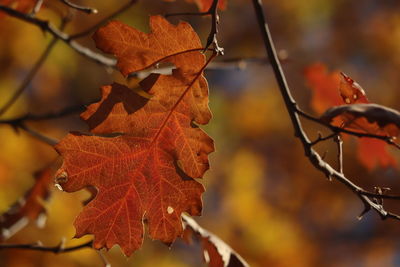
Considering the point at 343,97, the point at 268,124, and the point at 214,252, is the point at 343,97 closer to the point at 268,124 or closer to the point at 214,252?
the point at 214,252

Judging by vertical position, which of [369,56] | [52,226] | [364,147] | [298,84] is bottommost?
[52,226]

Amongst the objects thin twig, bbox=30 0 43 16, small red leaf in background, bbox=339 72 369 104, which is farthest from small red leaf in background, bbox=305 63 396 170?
thin twig, bbox=30 0 43 16

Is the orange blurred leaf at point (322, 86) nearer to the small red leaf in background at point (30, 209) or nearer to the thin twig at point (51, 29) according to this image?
the thin twig at point (51, 29)

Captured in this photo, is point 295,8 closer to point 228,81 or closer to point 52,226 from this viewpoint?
point 228,81

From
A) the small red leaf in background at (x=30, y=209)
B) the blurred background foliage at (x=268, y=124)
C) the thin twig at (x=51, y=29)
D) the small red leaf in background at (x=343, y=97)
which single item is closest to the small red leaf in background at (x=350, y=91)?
the small red leaf in background at (x=343, y=97)

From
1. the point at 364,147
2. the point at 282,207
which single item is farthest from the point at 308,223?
the point at 364,147

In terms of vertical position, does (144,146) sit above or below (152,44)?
below

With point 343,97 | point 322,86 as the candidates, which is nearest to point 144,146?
point 343,97
